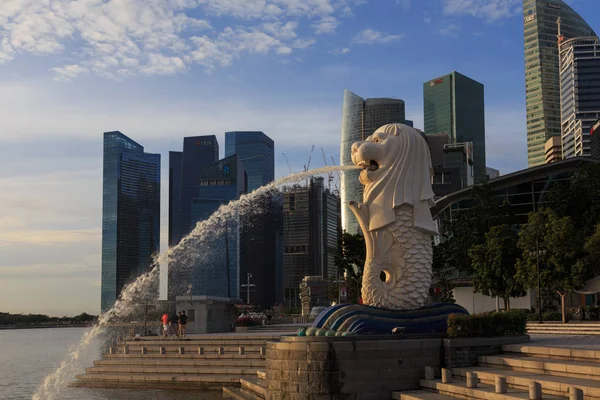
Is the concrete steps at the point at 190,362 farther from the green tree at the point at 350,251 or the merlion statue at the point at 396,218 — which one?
the green tree at the point at 350,251

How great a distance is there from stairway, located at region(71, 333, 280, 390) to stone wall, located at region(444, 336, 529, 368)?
975 centimetres

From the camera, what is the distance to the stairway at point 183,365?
27.7 metres

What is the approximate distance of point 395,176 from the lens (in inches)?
931

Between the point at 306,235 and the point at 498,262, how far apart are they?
134408mm

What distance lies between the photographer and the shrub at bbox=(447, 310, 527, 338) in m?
19.8

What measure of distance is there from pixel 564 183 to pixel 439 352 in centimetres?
2901

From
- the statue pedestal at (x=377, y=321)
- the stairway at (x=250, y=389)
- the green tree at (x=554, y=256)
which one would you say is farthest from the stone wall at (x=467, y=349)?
A: the green tree at (x=554, y=256)

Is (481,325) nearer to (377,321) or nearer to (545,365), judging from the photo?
(377,321)

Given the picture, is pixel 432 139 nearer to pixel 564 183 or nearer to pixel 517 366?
pixel 564 183

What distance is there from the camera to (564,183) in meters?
45.1

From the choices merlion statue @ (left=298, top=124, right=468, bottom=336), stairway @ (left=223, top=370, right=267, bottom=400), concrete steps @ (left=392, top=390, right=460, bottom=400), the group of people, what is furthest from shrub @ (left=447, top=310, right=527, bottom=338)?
the group of people

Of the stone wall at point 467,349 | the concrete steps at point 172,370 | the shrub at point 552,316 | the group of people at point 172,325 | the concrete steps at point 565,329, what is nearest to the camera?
the stone wall at point 467,349

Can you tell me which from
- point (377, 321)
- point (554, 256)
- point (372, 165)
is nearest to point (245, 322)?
point (554, 256)

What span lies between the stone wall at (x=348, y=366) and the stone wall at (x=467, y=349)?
0.37 metres
